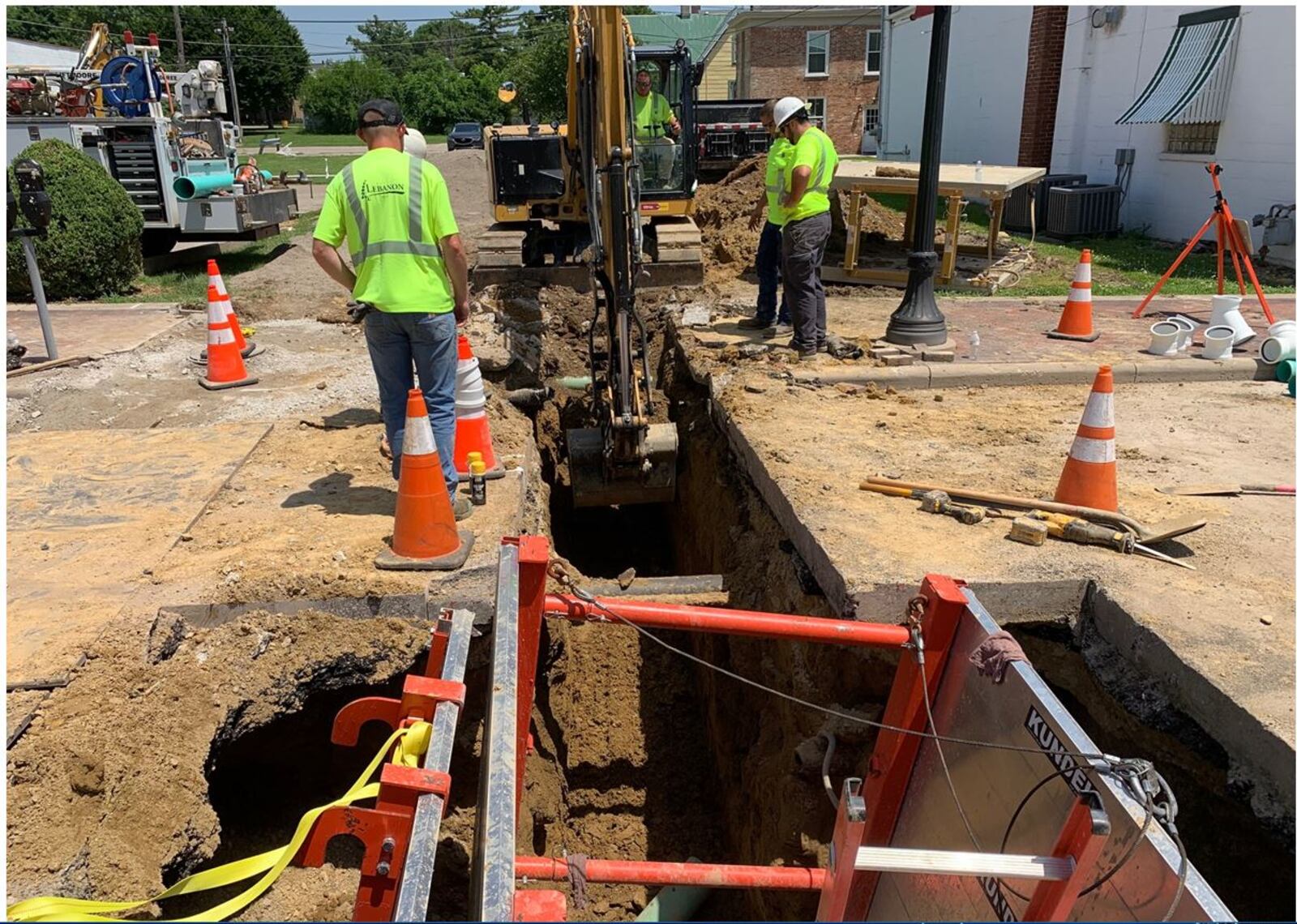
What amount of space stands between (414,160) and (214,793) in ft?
10.2

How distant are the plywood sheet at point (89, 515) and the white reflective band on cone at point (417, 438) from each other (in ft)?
4.64

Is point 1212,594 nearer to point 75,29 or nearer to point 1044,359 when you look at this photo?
point 1044,359

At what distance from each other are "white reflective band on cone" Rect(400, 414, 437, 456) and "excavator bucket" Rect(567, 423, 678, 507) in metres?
2.97

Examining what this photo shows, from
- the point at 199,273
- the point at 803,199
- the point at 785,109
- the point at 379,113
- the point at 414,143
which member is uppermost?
the point at 785,109

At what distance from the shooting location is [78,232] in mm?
11203

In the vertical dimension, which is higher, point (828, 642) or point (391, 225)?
point (391, 225)

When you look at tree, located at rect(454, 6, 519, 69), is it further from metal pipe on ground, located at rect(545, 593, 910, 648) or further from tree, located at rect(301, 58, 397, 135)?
metal pipe on ground, located at rect(545, 593, 910, 648)

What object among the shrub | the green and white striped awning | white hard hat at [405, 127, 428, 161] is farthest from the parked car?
white hard hat at [405, 127, 428, 161]

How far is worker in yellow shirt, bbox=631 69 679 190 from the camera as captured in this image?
10242mm

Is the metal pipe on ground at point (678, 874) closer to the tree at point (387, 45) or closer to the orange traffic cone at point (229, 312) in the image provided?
the orange traffic cone at point (229, 312)

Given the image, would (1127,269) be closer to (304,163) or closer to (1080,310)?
(1080,310)

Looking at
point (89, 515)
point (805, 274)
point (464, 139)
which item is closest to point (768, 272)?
point (805, 274)

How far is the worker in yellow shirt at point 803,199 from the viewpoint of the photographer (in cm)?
720

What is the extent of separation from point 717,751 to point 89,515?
380 cm
